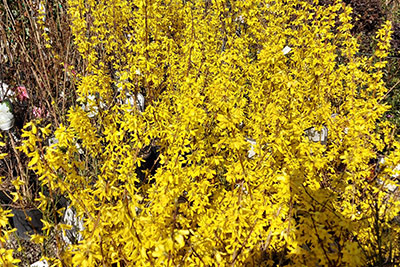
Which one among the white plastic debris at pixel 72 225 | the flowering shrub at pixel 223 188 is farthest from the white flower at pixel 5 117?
the white plastic debris at pixel 72 225

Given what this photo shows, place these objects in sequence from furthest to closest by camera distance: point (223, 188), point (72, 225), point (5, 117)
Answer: point (72, 225)
point (5, 117)
point (223, 188)

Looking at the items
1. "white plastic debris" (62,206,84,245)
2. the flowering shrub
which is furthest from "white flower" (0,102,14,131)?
"white plastic debris" (62,206,84,245)

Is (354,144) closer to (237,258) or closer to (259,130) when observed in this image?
(259,130)

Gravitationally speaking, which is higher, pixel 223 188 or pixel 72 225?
pixel 223 188

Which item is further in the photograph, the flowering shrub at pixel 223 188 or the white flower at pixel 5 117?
the white flower at pixel 5 117

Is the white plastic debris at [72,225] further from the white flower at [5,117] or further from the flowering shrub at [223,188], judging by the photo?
the white flower at [5,117]

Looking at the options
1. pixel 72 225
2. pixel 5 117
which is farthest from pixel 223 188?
pixel 5 117

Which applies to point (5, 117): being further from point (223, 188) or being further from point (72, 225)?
point (223, 188)

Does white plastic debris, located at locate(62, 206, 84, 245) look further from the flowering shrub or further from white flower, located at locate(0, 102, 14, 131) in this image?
white flower, located at locate(0, 102, 14, 131)

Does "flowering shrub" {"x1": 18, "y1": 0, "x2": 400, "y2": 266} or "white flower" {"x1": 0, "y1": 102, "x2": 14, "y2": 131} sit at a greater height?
Result: "white flower" {"x1": 0, "y1": 102, "x2": 14, "y2": 131}

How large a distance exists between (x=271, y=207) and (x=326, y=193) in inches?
13.4

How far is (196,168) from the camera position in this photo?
1.78 m

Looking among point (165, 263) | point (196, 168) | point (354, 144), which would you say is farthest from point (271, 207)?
point (354, 144)

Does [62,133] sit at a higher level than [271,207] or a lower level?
higher
